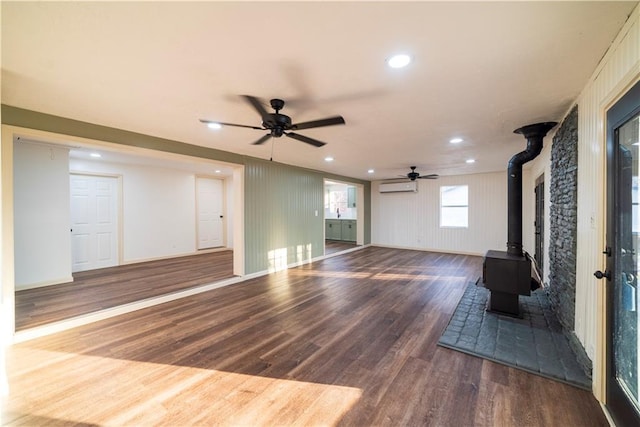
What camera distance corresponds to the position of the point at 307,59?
194cm

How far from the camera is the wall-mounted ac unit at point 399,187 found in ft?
26.5

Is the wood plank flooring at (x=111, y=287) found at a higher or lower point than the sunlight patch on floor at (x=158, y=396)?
higher

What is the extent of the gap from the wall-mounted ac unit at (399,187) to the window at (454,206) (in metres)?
0.77

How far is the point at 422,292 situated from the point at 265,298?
7.83ft

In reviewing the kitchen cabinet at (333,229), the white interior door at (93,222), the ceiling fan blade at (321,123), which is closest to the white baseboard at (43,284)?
the white interior door at (93,222)

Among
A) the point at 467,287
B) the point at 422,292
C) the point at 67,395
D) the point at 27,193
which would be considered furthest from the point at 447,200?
the point at 27,193

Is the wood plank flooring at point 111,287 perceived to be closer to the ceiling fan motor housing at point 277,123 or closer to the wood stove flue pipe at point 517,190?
the ceiling fan motor housing at point 277,123

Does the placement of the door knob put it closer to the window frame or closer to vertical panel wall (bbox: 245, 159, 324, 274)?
vertical panel wall (bbox: 245, 159, 324, 274)

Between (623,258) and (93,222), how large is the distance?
25.3 feet

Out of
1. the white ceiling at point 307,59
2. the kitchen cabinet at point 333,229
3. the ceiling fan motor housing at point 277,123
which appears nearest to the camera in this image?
the white ceiling at point 307,59

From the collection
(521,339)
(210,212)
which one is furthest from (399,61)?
(210,212)

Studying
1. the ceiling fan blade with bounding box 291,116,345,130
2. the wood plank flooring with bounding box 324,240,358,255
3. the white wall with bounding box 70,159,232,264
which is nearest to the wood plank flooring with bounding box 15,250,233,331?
the white wall with bounding box 70,159,232,264

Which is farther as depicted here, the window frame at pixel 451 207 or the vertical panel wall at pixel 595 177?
the window frame at pixel 451 207

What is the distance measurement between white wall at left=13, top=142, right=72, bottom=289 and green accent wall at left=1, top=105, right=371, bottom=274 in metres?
1.99
